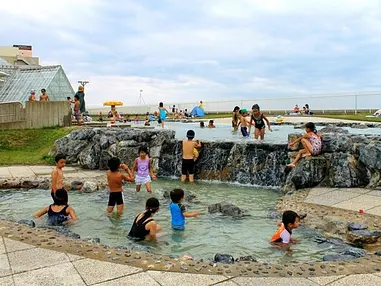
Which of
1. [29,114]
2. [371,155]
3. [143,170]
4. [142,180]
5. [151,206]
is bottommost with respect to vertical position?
[142,180]

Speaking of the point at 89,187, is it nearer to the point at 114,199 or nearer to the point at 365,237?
the point at 114,199

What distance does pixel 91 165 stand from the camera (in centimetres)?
1350

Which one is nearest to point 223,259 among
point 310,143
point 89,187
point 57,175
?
point 57,175

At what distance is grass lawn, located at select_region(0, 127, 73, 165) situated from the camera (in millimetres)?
14266

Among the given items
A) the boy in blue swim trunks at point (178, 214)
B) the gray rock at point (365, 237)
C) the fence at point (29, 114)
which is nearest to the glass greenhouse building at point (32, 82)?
the fence at point (29, 114)

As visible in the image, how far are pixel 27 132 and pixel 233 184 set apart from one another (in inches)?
423

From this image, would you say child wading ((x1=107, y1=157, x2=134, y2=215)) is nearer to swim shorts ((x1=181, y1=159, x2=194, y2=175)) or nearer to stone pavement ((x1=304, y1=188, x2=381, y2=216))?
stone pavement ((x1=304, y1=188, x2=381, y2=216))

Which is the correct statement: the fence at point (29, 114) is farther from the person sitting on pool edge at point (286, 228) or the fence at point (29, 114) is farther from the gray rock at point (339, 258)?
the gray rock at point (339, 258)

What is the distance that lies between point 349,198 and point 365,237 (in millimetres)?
2467

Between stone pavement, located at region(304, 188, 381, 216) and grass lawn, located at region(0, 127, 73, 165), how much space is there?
9508 mm

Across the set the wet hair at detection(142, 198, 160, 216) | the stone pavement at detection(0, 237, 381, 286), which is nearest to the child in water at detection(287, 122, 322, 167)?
the wet hair at detection(142, 198, 160, 216)

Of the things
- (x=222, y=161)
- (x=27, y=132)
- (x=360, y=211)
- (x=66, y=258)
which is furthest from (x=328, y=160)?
(x=27, y=132)

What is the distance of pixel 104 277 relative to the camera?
12.9ft

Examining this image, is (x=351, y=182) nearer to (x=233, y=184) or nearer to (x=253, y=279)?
(x=233, y=184)
